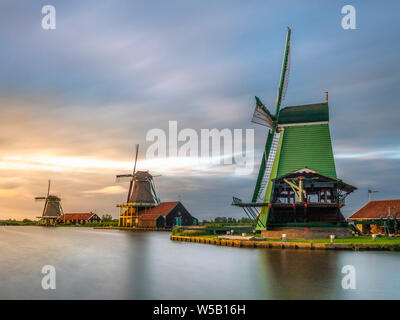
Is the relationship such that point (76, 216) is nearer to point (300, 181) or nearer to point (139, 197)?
point (139, 197)

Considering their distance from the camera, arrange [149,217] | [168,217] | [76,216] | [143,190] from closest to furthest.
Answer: [168,217] → [149,217] → [143,190] → [76,216]

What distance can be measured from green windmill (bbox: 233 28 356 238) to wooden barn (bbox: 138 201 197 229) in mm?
36993

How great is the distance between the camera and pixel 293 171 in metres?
32.0

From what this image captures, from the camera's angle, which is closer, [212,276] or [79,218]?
[212,276]

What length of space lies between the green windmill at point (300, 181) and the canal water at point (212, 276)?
550 centimetres

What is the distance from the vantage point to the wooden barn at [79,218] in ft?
333

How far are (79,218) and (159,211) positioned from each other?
129 ft

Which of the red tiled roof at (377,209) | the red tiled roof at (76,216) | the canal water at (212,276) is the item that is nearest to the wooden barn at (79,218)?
the red tiled roof at (76,216)

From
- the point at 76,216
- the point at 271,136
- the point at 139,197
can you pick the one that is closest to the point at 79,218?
the point at 76,216

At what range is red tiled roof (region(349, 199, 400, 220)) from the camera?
39.0m

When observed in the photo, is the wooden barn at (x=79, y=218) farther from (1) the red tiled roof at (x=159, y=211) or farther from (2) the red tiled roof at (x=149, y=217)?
(2) the red tiled roof at (x=149, y=217)

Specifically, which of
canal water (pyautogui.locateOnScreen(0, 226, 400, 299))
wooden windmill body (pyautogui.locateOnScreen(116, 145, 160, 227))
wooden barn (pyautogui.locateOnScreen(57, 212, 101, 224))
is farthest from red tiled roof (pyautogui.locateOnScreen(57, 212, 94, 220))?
canal water (pyautogui.locateOnScreen(0, 226, 400, 299))

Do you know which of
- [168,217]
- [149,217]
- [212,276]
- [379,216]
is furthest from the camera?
[149,217]

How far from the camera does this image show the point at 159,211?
236 feet
